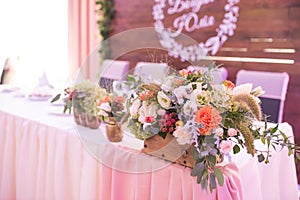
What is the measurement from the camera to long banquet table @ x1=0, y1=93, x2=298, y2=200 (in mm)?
1483

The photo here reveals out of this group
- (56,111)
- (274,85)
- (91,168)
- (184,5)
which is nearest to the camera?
(91,168)

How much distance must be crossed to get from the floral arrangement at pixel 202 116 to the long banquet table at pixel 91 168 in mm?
135

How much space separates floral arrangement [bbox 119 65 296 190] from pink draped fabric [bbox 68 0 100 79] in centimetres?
342

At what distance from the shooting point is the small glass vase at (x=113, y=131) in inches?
66.6

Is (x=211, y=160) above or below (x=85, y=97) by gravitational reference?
below

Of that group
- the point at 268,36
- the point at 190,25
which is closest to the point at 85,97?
the point at 268,36

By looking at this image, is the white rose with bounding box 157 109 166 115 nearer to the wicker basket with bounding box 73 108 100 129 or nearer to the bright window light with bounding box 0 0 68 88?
the wicker basket with bounding box 73 108 100 129

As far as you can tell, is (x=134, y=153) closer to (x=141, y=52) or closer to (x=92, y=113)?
(x=92, y=113)

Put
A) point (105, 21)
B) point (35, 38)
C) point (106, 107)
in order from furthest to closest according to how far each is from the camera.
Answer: point (105, 21)
point (35, 38)
point (106, 107)

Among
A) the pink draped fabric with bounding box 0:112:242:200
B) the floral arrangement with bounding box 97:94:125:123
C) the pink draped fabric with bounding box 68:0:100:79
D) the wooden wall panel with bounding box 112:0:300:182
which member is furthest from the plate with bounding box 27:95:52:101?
the pink draped fabric with bounding box 68:0:100:79

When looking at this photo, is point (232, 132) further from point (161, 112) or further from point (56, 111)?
point (56, 111)

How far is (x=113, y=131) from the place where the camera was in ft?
5.58

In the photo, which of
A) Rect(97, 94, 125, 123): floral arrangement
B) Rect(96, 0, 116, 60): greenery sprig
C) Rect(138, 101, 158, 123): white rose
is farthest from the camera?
Rect(96, 0, 116, 60): greenery sprig

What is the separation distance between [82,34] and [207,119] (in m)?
3.85
